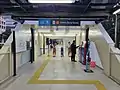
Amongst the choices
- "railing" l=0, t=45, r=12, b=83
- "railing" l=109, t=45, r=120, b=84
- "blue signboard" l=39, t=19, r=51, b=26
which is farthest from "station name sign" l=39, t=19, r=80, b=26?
"railing" l=0, t=45, r=12, b=83

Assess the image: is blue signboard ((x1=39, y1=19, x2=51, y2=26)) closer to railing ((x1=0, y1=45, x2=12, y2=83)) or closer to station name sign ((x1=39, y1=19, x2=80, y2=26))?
station name sign ((x1=39, y1=19, x2=80, y2=26))

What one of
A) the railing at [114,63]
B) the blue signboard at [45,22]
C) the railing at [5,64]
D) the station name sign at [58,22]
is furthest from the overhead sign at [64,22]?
the railing at [5,64]

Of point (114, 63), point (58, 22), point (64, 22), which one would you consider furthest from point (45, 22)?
point (114, 63)

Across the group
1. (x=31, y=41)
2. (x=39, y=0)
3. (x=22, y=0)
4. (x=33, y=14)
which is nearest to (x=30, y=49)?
(x=31, y=41)

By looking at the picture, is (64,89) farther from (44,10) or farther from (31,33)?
(31,33)

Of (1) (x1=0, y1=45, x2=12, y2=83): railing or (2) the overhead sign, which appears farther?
(2) the overhead sign

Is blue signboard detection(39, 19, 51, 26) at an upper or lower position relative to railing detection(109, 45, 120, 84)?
A: upper

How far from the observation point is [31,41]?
56.2ft

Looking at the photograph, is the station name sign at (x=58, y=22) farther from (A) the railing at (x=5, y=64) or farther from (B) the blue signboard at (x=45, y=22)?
(A) the railing at (x=5, y=64)

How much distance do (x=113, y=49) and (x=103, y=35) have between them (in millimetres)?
1646

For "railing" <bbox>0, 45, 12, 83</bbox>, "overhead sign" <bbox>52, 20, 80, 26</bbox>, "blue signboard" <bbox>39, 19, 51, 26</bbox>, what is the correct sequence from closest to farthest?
1. "railing" <bbox>0, 45, 12, 83</bbox>
2. "overhead sign" <bbox>52, 20, 80, 26</bbox>
3. "blue signboard" <bbox>39, 19, 51, 26</bbox>

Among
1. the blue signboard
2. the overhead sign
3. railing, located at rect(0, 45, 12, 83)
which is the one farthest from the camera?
the blue signboard

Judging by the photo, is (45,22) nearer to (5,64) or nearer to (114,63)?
(5,64)

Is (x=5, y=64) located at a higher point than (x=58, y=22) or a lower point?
lower
